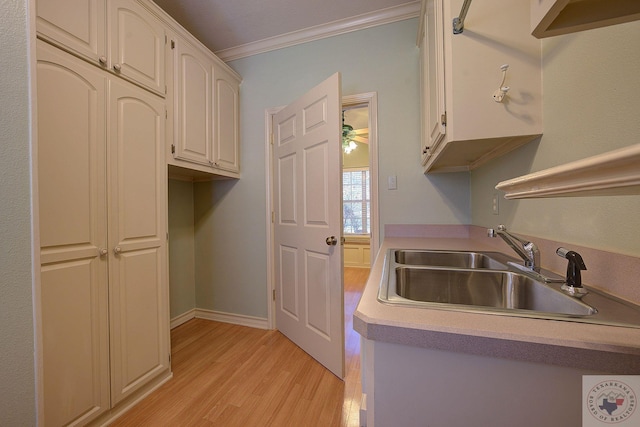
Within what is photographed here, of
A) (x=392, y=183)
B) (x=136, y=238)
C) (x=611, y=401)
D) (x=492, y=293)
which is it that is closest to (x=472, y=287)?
(x=492, y=293)

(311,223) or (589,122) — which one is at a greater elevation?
(589,122)

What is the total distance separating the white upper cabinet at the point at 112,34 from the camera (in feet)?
3.56

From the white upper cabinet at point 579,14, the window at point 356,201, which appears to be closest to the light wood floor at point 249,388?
the white upper cabinet at point 579,14

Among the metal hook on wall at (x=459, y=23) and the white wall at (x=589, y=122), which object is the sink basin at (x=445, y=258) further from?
the metal hook on wall at (x=459, y=23)

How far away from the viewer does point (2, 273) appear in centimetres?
75

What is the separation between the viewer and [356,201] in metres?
5.19

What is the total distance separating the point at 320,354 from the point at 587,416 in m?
1.56

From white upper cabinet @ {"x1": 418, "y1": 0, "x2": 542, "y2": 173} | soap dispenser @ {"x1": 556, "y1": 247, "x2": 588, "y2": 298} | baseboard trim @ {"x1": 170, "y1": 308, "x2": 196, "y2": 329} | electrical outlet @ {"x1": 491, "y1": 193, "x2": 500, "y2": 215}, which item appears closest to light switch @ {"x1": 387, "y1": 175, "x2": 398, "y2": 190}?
electrical outlet @ {"x1": 491, "y1": 193, "x2": 500, "y2": 215}

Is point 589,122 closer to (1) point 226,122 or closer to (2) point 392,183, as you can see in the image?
(2) point 392,183

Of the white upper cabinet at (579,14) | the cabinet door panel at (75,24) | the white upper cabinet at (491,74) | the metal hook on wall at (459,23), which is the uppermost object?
the cabinet door panel at (75,24)

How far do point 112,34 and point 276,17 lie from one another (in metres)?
1.19

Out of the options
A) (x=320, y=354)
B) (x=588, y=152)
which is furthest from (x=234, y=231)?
(x=588, y=152)

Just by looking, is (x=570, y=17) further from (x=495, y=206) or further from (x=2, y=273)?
(x=2, y=273)

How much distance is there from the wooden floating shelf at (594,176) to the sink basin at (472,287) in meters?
0.49
